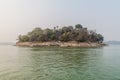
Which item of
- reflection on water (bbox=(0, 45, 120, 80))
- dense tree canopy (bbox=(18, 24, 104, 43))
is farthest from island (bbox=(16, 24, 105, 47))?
reflection on water (bbox=(0, 45, 120, 80))

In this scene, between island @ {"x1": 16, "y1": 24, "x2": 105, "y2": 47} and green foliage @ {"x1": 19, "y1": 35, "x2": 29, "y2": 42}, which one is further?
green foliage @ {"x1": 19, "y1": 35, "x2": 29, "y2": 42}

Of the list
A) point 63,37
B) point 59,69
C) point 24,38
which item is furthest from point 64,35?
point 59,69

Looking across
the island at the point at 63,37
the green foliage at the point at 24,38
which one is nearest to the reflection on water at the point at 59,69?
the island at the point at 63,37

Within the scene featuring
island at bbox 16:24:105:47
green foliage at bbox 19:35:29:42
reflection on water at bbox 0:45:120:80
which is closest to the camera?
reflection on water at bbox 0:45:120:80

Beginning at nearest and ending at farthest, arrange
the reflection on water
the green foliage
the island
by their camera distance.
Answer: the reflection on water → the island → the green foliage

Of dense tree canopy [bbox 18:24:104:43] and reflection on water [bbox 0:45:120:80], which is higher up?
dense tree canopy [bbox 18:24:104:43]

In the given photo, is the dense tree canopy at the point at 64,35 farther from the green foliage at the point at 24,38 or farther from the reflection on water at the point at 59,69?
the reflection on water at the point at 59,69

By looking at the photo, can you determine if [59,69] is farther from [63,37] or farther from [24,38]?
[24,38]

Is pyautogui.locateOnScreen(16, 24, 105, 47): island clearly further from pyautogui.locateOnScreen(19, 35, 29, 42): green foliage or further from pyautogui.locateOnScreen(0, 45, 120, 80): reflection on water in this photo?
pyautogui.locateOnScreen(0, 45, 120, 80): reflection on water

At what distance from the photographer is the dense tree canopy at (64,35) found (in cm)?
14225

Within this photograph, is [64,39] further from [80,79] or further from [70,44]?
[80,79]

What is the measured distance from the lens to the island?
139m

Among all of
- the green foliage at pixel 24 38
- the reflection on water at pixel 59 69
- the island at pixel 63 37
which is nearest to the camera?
the reflection on water at pixel 59 69

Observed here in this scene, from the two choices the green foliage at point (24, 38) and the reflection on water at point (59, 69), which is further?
the green foliage at point (24, 38)
